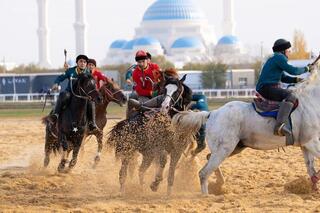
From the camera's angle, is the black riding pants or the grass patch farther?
the grass patch

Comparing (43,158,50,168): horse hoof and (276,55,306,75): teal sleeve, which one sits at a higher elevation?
(276,55,306,75): teal sleeve

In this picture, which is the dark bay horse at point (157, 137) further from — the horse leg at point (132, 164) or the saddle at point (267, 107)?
the saddle at point (267, 107)

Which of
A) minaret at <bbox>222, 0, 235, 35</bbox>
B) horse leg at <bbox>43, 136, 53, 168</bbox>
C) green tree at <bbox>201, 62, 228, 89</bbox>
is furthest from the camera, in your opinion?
minaret at <bbox>222, 0, 235, 35</bbox>

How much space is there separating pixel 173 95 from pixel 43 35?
158m

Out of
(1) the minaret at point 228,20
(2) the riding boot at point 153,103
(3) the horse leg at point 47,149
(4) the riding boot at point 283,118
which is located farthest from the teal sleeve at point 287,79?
(1) the minaret at point 228,20

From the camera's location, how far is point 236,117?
12.8 m

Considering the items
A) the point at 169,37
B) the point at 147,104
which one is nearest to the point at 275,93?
the point at 147,104

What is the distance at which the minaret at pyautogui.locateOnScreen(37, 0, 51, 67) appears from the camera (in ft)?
538

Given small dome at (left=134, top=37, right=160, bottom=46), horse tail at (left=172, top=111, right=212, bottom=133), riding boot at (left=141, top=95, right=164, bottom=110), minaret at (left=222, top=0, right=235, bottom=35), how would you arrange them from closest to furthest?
horse tail at (left=172, top=111, right=212, bottom=133) → riding boot at (left=141, top=95, right=164, bottom=110) → small dome at (left=134, top=37, right=160, bottom=46) → minaret at (left=222, top=0, right=235, bottom=35)

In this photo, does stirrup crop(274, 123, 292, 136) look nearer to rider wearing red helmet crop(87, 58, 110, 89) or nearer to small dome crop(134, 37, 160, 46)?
rider wearing red helmet crop(87, 58, 110, 89)

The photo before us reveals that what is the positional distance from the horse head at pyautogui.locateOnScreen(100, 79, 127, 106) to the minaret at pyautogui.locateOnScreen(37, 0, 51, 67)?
147 metres

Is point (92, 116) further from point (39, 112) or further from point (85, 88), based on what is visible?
point (39, 112)

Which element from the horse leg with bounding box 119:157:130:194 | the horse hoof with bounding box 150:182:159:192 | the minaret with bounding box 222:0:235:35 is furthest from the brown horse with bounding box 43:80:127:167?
the minaret with bounding box 222:0:235:35

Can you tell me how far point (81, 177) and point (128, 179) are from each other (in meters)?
1.70
